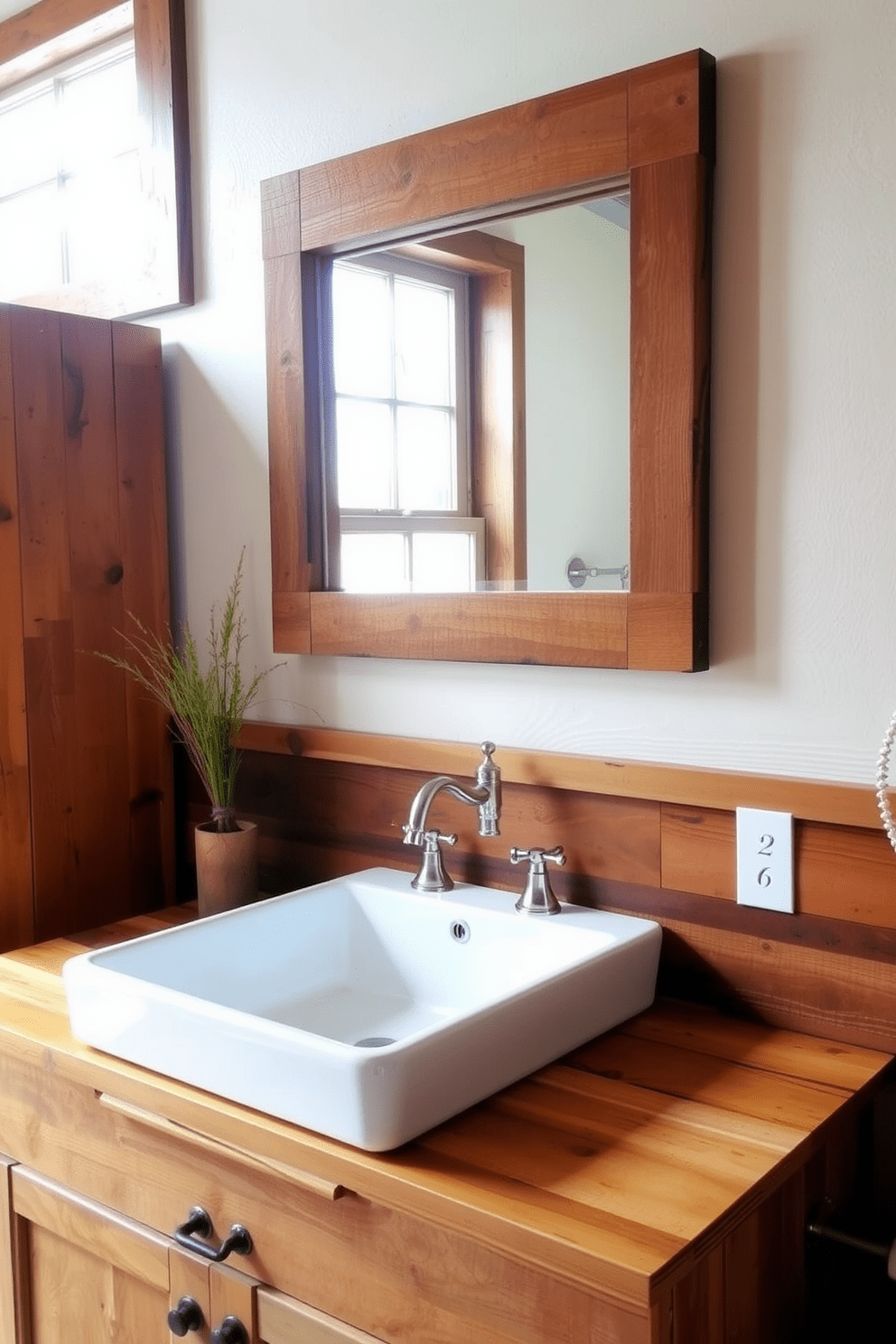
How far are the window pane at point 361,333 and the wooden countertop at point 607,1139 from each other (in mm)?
913

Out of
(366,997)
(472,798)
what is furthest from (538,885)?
(366,997)

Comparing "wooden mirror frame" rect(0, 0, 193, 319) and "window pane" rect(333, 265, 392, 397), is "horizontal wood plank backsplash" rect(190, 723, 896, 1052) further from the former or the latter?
"wooden mirror frame" rect(0, 0, 193, 319)

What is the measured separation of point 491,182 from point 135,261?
78cm

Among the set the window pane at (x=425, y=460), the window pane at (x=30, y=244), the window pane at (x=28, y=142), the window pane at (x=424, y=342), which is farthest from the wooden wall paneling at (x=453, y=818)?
the window pane at (x=28, y=142)

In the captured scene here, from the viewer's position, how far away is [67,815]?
1.81 m

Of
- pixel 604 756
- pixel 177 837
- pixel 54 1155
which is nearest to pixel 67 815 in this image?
pixel 177 837

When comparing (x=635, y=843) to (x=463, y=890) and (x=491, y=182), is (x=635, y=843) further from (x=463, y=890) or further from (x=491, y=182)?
(x=491, y=182)

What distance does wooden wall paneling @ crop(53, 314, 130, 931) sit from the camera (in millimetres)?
1812

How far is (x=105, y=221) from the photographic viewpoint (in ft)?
7.13

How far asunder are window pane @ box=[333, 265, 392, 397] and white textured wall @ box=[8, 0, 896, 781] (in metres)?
0.19

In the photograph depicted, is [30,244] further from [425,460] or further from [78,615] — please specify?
[425,460]

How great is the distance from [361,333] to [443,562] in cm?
36

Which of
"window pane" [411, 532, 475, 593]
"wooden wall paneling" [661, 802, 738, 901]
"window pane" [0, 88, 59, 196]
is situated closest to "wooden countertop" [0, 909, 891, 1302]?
"wooden wall paneling" [661, 802, 738, 901]

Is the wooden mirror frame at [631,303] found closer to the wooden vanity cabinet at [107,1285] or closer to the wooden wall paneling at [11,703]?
the wooden wall paneling at [11,703]
